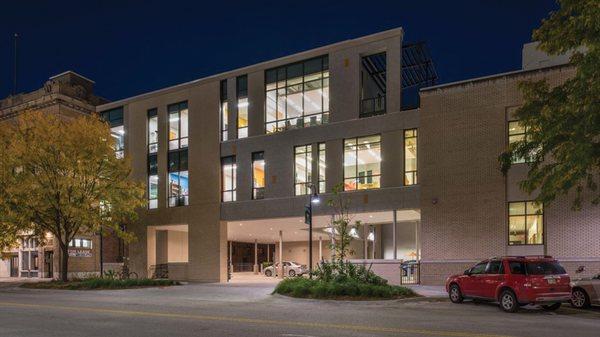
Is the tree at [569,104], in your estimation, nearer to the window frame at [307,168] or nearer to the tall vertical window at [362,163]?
the tall vertical window at [362,163]

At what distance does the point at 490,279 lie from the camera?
17.6 metres

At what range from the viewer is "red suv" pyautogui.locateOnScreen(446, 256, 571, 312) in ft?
52.7

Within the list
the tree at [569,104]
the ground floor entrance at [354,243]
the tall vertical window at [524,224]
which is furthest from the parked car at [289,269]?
the tree at [569,104]

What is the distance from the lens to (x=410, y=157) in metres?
29.7

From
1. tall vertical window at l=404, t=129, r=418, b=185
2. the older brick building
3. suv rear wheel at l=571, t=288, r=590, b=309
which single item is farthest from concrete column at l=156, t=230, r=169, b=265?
suv rear wheel at l=571, t=288, r=590, b=309

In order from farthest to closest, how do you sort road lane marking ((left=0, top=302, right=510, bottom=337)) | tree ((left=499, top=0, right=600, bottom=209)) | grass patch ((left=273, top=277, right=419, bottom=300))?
grass patch ((left=273, top=277, right=419, bottom=300)) < tree ((left=499, top=0, right=600, bottom=209)) < road lane marking ((left=0, top=302, right=510, bottom=337))

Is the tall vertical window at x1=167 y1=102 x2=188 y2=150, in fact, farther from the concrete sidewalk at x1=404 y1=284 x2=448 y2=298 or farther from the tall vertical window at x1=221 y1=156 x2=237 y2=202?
the concrete sidewalk at x1=404 y1=284 x2=448 y2=298

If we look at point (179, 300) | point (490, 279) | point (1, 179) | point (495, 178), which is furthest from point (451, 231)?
point (1, 179)

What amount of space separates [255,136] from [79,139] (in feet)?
34.3

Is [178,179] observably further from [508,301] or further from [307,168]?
Answer: [508,301]

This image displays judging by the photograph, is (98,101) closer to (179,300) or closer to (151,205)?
(151,205)

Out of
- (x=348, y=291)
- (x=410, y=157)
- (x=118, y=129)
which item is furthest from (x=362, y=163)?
(x=118, y=129)

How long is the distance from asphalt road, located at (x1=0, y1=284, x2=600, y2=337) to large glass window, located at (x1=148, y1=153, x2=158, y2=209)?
1860cm

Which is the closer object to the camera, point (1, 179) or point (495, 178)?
point (495, 178)
